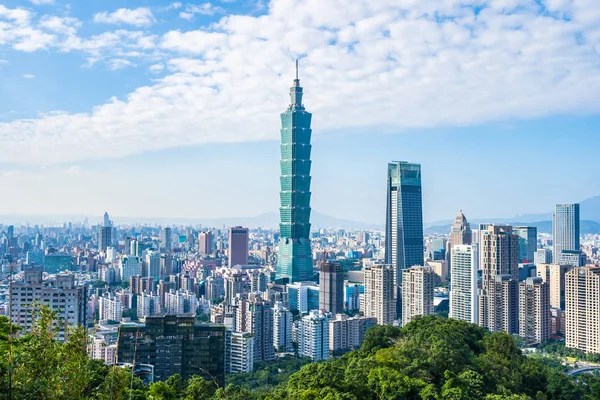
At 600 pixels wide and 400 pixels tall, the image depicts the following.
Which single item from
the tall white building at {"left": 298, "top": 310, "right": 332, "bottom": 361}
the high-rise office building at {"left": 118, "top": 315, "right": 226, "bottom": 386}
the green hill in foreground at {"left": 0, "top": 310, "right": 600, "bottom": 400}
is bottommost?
the tall white building at {"left": 298, "top": 310, "right": 332, "bottom": 361}

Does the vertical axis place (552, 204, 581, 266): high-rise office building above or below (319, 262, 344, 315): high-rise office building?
above

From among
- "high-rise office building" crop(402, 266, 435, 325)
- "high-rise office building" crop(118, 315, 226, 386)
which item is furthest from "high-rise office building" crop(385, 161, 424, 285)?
"high-rise office building" crop(118, 315, 226, 386)

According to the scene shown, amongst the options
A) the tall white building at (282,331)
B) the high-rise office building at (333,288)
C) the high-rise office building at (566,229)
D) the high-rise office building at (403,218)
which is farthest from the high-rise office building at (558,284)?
the high-rise office building at (566,229)

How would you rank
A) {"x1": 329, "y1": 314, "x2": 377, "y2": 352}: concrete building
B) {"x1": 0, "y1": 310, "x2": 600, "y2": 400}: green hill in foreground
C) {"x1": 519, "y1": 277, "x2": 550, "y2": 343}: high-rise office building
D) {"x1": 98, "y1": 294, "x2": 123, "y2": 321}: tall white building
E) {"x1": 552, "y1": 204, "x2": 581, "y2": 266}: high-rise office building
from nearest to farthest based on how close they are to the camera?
{"x1": 0, "y1": 310, "x2": 600, "y2": 400}: green hill in foreground
{"x1": 329, "y1": 314, "x2": 377, "y2": 352}: concrete building
{"x1": 519, "y1": 277, "x2": 550, "y2": 343}: high-rise office building
{"x1": 98, "y1": 294, "x2": 123, "y2": 321}: tall white building
{"x1": 552, "y1": 204, "x2": 581, "y2": 266}: high-rise office building

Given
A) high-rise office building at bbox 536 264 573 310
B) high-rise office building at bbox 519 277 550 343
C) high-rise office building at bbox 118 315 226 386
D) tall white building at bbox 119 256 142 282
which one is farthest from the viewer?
tall white building at bbox 119 256 142 282

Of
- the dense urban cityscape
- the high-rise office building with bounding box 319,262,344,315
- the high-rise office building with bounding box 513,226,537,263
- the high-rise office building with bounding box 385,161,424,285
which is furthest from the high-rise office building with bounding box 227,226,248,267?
the high-rise office building with bounding box 513,226,537,263

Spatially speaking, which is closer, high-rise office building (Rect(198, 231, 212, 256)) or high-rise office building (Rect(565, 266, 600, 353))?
high-rise office building (Rect(565, 266, 600, 353))

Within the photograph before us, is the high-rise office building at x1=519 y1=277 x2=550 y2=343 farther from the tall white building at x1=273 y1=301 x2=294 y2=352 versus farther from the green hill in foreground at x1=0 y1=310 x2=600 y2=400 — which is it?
the green hill in foreground at x1=0 y1=310 x2=600 y2=400
